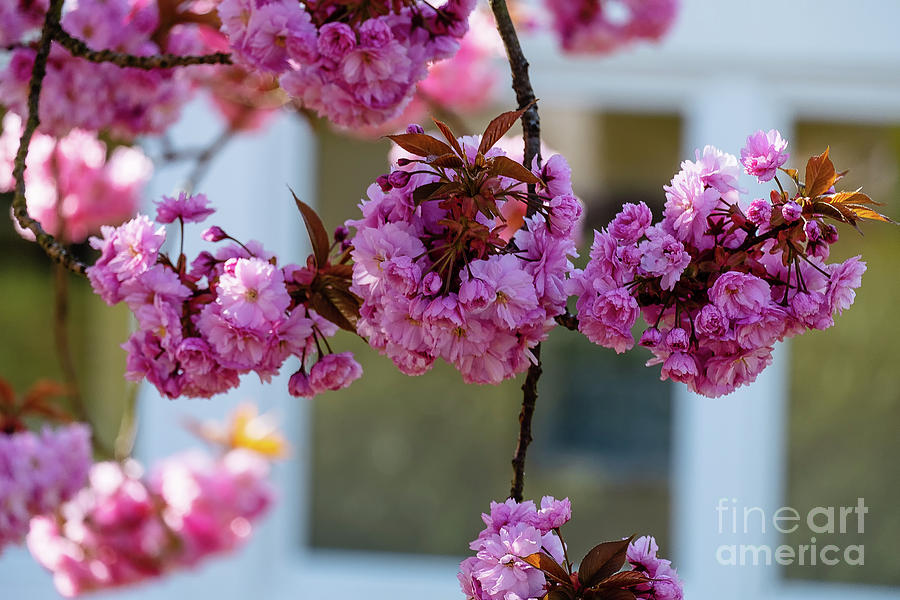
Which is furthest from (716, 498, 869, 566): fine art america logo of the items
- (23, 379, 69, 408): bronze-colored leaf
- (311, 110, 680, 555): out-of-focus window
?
(23, 379, 69, 408): bronze-colored leaf

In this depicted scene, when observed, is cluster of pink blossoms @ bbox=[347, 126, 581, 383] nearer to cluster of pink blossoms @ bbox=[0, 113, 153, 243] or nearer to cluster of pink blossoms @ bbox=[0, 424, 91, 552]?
cluster of pink blossoms @ bbox=[0, 424, 91, 552]

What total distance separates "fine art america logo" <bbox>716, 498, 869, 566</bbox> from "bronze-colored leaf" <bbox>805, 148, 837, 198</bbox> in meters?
1.83

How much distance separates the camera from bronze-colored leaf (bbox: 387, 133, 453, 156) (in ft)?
1.64

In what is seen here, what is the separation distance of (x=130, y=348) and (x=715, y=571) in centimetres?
197

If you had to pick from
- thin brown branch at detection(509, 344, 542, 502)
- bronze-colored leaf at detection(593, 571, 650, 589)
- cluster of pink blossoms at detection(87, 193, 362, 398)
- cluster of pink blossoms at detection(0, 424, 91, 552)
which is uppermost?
cluster of pink blossoms at detection(87, 193, 362, 398)

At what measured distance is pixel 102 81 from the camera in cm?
97

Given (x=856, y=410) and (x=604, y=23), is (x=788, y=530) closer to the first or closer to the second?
(x=856, y=410)

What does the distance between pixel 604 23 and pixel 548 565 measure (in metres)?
0.95

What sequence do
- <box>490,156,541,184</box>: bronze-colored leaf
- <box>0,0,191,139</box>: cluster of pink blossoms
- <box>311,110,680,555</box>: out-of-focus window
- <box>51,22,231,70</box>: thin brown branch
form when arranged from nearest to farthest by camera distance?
<box>490,156,541,184</box>: bronze-colored leaf < <box>51,22,231,70</box>: thin brown branch < <box>0,0,191,139</box>: cluster of pink blossoms < <box>311,110,680,555</box>: out-of-focus window

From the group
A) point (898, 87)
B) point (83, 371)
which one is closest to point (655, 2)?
point (898, 87)

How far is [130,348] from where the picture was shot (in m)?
0.63

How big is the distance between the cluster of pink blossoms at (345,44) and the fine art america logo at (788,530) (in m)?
1.79

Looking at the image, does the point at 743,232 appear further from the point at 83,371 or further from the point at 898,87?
the point at 83,371

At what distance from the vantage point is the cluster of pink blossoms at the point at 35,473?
3.46 ft
